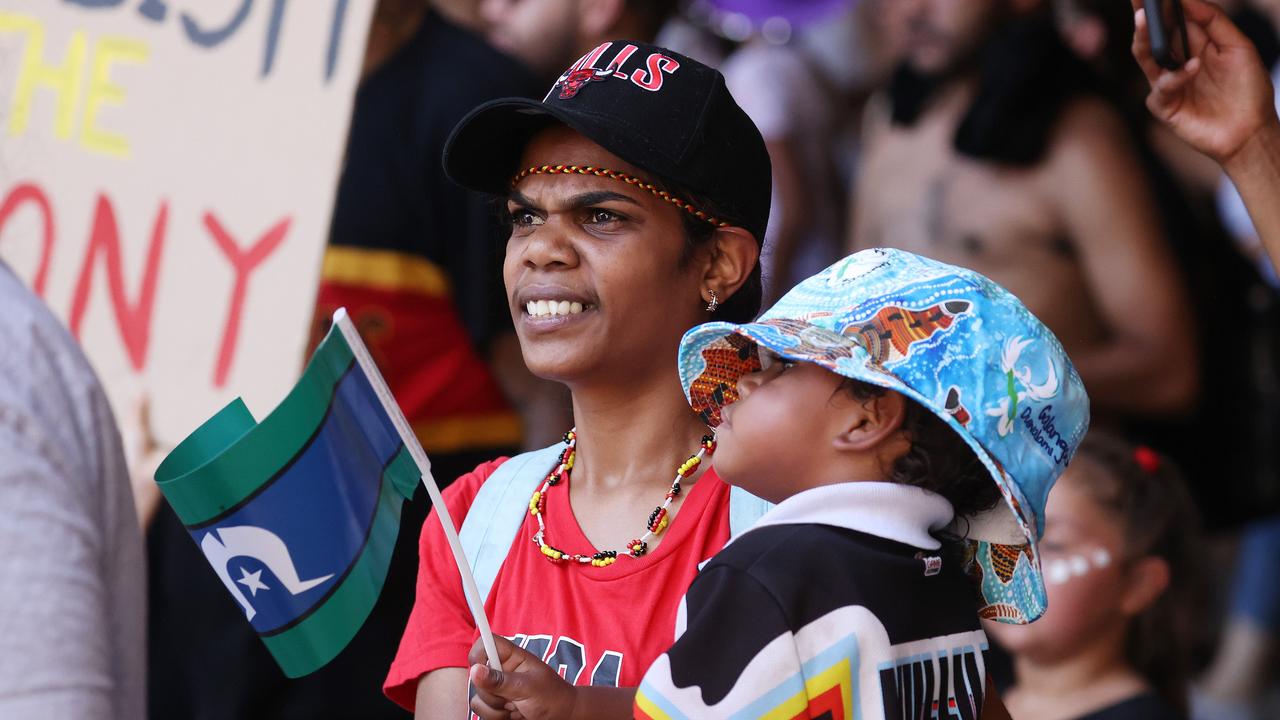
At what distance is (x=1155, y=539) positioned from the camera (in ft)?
11.4

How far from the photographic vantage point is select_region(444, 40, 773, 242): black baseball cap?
2.14 metres

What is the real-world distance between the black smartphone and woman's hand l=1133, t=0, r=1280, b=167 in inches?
0.7

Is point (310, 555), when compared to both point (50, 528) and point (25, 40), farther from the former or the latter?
point (25, 40)

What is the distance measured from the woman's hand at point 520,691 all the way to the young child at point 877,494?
0.14m

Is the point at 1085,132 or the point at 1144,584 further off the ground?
the point at 1085,132

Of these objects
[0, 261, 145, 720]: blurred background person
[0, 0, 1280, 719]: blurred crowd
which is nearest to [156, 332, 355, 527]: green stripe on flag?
[0, 261, 145, 720]: blurred background person

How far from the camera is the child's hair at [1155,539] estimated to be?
342cm

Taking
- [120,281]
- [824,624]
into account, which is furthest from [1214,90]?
[120,281]

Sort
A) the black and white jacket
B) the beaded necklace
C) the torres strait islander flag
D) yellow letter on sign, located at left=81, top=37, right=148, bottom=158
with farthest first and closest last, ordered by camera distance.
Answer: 1. yellow letter on sign, located at left=81, top=37, right=148, bottom=158
2. the beaded necklace
3. the torres strait islander flag
4. the black and white jacket

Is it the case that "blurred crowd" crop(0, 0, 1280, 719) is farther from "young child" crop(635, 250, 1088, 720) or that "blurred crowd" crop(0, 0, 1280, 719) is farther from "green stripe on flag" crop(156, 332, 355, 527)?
"green stripe on flag" crop(156, 332, 355, 527)

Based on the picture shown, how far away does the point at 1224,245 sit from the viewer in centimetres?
432

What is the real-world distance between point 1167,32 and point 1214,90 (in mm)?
136

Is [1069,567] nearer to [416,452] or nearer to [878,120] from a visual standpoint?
[878,120]

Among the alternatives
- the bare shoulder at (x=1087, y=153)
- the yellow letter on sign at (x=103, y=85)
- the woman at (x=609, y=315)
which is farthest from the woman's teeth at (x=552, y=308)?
the bare shoulder at (x=1087, y=153)
